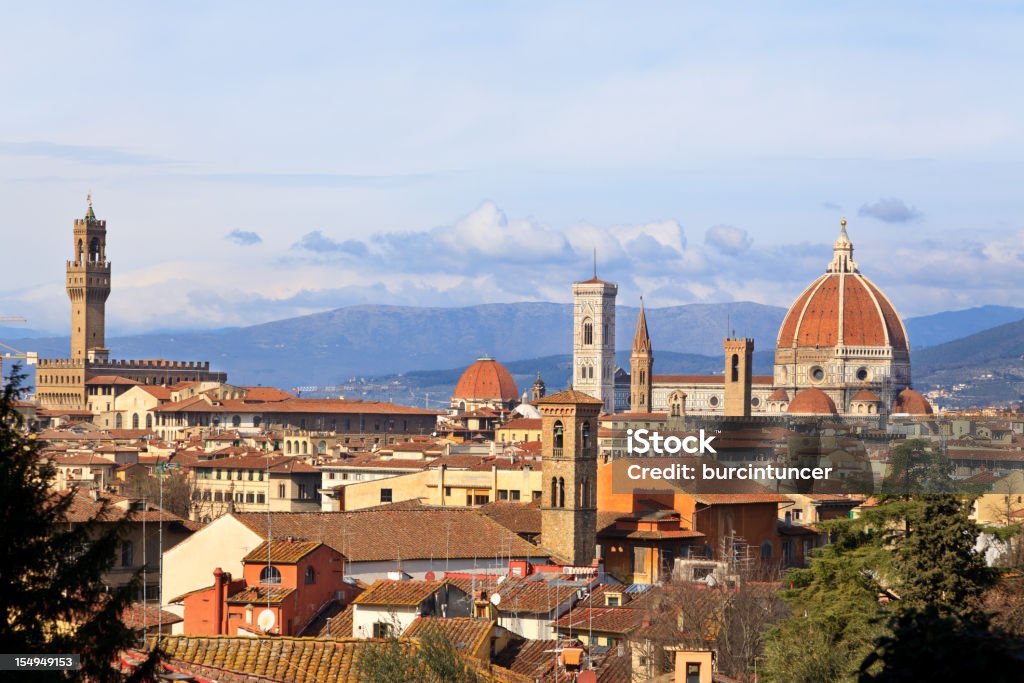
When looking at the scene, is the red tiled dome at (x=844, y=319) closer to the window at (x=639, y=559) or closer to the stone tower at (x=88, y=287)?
the stone tower at (x=88, y=287)

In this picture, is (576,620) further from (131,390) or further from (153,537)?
(131,390)

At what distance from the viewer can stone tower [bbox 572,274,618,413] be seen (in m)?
177

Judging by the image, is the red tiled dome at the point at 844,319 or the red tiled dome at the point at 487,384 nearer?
the red tiled dome at the point at 844,319

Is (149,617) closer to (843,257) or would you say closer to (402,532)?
(402,532)

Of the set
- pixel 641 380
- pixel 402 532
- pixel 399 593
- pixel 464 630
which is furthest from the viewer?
pixel 641 380

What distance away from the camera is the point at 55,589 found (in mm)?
10961

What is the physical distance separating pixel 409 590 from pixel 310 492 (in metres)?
44.7

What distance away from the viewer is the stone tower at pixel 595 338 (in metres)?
177

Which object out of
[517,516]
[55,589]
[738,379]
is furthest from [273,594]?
[738,379]

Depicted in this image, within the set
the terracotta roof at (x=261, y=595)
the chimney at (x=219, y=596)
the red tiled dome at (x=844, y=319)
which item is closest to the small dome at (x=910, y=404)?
the red tiled dome at (x=844, y=319)

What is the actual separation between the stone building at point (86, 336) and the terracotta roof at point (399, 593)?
118529 mm

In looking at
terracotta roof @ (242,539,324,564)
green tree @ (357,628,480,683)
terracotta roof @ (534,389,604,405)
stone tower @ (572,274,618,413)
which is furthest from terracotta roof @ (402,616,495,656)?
stone tower @ (572,274,618,413)

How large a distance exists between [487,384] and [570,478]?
128 metres

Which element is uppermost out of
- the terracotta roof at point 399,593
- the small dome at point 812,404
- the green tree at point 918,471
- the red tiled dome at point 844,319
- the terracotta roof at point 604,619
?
the red tiled dome at point 844,319
